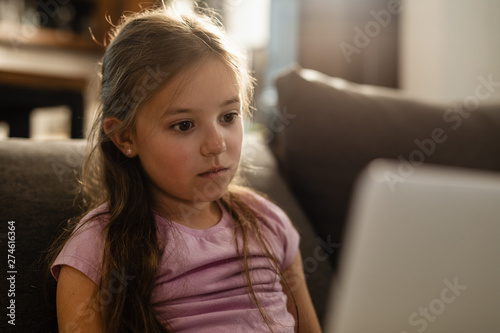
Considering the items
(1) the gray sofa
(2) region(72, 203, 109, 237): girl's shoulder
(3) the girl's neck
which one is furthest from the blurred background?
(2) region(72, 203, 109, 237): girl's shoulder

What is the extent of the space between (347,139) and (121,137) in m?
0.59

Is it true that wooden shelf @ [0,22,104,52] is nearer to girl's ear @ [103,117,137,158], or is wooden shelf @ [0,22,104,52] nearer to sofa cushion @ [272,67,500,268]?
sofa cushion @ [272,67,500,268]

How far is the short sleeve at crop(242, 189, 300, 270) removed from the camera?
90 centimetres

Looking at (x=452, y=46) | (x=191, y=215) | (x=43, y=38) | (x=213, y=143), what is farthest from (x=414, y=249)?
(x=43, y=38)

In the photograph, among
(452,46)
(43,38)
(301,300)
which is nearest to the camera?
(301,300)

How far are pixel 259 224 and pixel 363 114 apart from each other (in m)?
0.46

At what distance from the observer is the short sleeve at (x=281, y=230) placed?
90 cm

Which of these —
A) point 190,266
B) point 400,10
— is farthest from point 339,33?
point 190,266

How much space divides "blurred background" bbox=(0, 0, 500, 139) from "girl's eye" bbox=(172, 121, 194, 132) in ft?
3.46

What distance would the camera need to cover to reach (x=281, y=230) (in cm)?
91

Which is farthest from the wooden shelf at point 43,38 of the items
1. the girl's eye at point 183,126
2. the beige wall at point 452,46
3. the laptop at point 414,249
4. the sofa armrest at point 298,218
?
the laptop at point 414,249

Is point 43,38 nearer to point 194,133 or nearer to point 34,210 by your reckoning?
point 34,210

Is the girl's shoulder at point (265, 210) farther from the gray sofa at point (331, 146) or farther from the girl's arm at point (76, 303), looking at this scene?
the girl's arm at point (76, 303)

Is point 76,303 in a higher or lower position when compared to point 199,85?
lower
